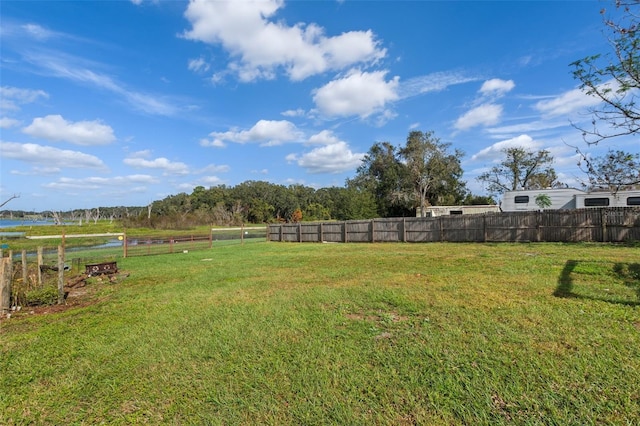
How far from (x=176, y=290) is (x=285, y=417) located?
202 inches

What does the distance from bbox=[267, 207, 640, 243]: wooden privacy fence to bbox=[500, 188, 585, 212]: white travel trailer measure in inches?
308

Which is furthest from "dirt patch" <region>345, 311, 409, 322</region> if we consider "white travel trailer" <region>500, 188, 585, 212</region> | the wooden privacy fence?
"white travel trailer" <region>500, 188, 585, 212</region>

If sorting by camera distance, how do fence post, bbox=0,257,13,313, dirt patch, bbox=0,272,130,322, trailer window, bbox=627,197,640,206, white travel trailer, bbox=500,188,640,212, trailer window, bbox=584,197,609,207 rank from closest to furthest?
fence post, bbox=0,257,13,313 → dirt patch, bbox=0,272,130,322 → trailer window, bbox=627,197,640,206 → white travel trailer, bbox=500,188,640,212 → trailer window, bbox=584,197,609,207

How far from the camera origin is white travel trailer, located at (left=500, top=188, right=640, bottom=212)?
1725 centimetres

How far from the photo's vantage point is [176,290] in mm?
6516

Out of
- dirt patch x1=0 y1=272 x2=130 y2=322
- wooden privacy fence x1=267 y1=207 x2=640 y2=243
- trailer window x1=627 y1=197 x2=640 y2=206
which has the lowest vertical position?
dirt patch x1=0 y1=272 x2=130 y2=322

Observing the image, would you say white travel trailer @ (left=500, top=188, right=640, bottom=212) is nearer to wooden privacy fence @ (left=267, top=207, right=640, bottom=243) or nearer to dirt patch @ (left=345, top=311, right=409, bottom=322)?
wooden privacy fence @ (left=267, top=207, right=640, bottom=243)

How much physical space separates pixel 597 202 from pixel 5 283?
83.0 feet

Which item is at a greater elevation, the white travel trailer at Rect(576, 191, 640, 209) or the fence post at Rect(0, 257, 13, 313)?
the white travel trailer at Rect(576, 191, 640, 209)

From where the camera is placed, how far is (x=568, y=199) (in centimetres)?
2031

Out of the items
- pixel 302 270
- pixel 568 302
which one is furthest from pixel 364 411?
pixel 302 270

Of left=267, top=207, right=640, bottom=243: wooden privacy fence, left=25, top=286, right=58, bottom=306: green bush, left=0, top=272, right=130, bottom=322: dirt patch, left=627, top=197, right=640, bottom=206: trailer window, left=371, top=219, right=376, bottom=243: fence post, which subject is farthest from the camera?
left=371, top=219, right=376, bottom=243: fence post

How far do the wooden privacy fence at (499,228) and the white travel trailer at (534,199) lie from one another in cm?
782

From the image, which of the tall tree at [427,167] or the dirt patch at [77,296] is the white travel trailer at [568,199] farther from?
the dirt patch at [77,296]
